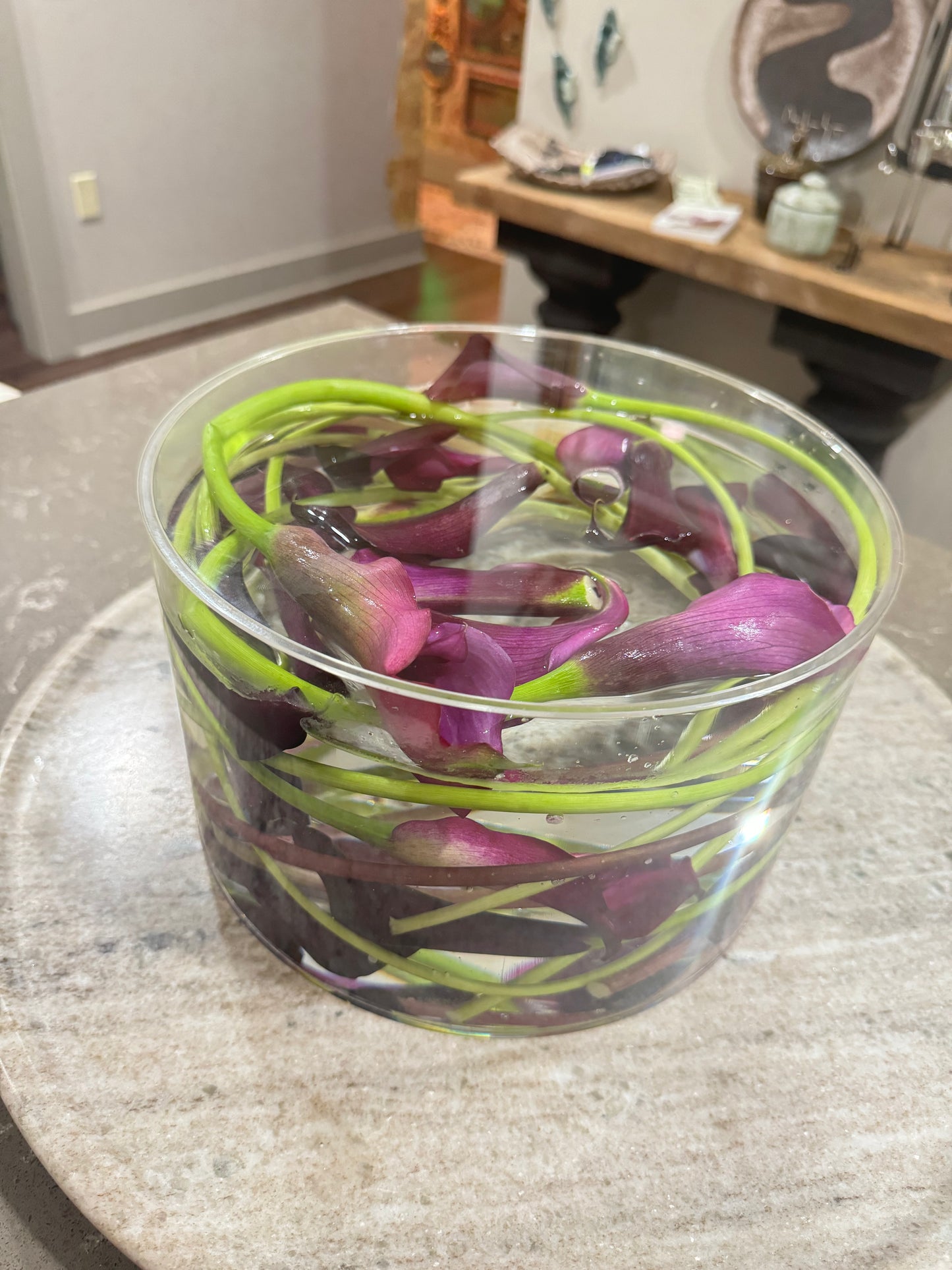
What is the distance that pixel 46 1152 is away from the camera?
0.22 m

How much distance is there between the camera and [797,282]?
88cm

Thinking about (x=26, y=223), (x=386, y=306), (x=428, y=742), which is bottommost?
(x=386, y=306)

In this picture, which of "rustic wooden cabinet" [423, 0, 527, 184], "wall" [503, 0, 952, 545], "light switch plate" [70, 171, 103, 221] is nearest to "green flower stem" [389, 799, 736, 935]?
"wall" [503, 0, 952, 545]

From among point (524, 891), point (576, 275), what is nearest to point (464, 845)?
point (524, 891)

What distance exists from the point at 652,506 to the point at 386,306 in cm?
161

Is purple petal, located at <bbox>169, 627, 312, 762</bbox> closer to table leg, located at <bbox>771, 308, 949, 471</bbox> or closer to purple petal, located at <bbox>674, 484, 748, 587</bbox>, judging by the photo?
purple petal, located at <bbox>674, 484, 748, 587</bbox>

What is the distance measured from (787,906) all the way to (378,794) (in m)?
0.16

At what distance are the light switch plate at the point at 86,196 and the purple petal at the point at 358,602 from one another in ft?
4.70

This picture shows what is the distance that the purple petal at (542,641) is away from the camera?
224 millimetres

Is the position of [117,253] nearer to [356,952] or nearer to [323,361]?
[323,361]

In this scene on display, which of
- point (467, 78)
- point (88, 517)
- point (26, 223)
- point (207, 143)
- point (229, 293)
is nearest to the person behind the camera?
point (88, 517)

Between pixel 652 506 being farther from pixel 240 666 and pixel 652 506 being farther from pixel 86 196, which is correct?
pixel 86 196

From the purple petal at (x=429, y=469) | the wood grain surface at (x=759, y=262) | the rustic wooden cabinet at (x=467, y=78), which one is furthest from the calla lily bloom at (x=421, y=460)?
the rustic wooden cabinet at (x=467, y=78)

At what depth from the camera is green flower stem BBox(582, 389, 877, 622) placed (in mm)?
276
